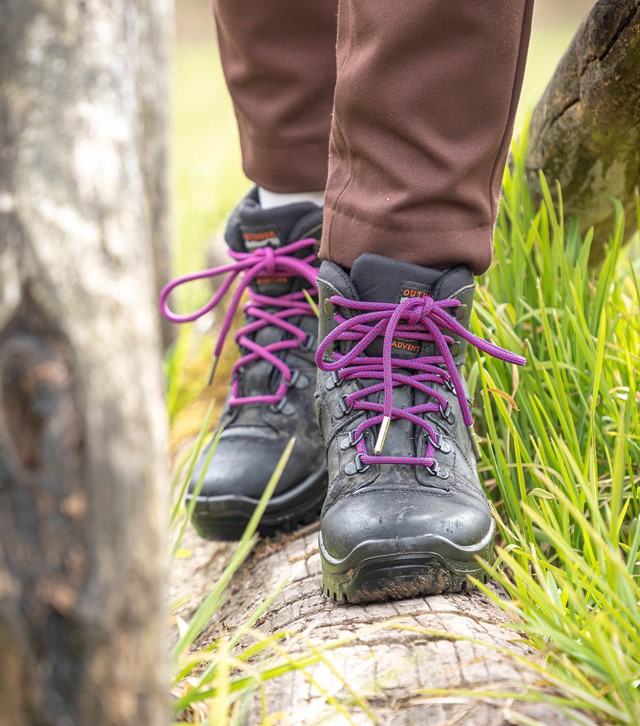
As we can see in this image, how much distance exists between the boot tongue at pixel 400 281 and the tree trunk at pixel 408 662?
314 mm

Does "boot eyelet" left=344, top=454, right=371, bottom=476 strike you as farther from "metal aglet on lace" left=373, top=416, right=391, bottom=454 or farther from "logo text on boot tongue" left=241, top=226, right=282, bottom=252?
"logo text on boot tongue" left=241, top=226, right=282, bottom=252

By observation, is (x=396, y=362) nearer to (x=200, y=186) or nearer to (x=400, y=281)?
(x=400, y=281)

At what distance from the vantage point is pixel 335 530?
91 cm

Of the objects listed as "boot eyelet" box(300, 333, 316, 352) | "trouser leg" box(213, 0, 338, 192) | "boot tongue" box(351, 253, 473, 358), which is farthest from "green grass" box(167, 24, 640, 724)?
"trouser leg" box(213, 0, 338, 192)

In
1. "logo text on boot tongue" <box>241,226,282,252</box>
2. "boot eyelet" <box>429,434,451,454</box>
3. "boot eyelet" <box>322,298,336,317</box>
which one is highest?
"logo text on boot tongue" <box>241,226,282,252</box>

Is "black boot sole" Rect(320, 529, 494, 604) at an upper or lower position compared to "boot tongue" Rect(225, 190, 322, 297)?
lower

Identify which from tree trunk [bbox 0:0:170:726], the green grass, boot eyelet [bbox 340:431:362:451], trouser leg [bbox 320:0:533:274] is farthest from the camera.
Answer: boot eyelet [bbox 340:431:362:451]

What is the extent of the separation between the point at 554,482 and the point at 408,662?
37cm

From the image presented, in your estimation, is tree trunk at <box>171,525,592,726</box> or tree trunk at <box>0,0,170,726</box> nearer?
tree trunk at <box>0,0,170,726</box>

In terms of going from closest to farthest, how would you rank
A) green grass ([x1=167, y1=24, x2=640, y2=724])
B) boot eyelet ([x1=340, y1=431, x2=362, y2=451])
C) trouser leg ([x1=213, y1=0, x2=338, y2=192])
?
green grass ([x1=167, y1=24, x2=640, y2=724]), boot eyelet ([x1=340, y1=431, x2=362, y2=451]), trouser leg ([x1=213, y1=0, x2=338, y2=192])

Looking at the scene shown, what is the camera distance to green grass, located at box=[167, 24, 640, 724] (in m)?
0.67

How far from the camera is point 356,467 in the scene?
3.14ft

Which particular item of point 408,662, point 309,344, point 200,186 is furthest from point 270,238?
point 200,186

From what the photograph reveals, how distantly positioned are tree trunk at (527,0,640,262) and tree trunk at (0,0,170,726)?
834 millimetres
